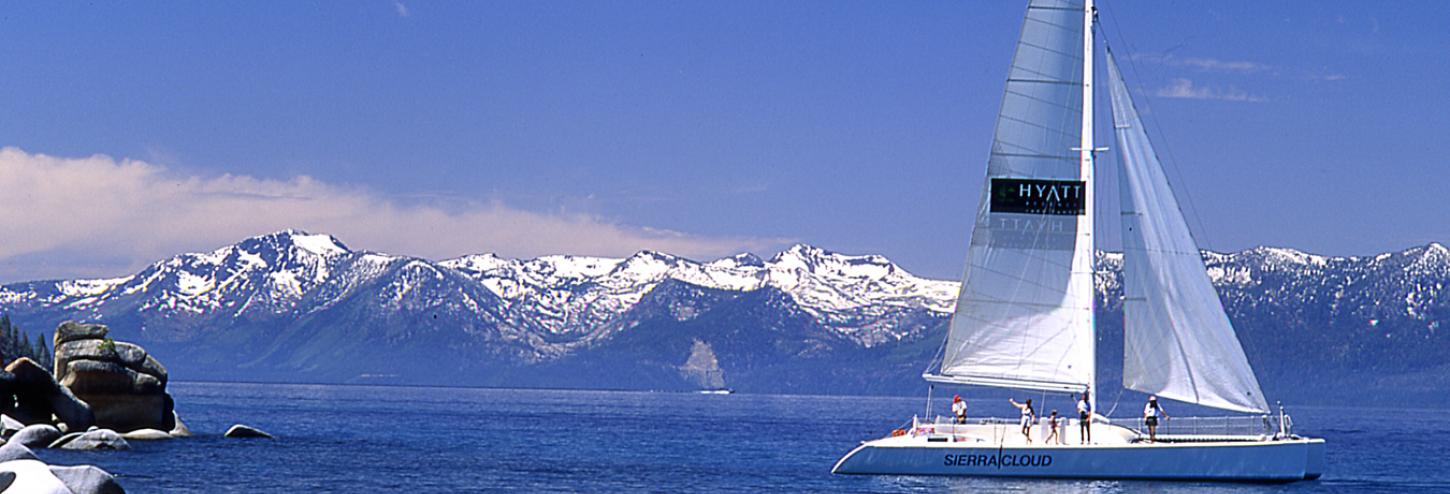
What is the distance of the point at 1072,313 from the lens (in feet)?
191

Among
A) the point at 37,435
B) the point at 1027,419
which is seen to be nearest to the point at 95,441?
the point at 37,435

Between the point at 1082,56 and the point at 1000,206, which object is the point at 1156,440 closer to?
the point at 1000,206

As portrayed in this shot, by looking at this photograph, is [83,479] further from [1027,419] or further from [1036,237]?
[1036,237]

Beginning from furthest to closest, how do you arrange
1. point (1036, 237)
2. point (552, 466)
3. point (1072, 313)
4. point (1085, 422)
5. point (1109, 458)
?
→ point (552, 466)
point (1036, 237)
point (1072, 313)
point (1085, 422)
point (1109, 458)

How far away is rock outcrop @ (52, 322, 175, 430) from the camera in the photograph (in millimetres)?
78938

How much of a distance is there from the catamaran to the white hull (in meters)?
0.05

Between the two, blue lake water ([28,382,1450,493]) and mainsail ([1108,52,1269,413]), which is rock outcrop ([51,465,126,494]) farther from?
mainsail ([1108,52,1269,413])

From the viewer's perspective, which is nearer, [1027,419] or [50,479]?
[50,479]

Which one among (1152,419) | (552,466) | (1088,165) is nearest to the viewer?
(1152,419)

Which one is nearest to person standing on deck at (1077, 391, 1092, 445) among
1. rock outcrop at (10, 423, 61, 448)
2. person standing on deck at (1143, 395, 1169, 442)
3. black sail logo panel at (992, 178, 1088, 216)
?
person standing on deck at (1143, 395, 1169, 442)

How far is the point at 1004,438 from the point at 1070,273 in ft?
19.4

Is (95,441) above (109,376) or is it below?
below

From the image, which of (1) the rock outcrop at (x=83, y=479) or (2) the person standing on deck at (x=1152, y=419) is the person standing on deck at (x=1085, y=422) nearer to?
(2) the person standing on deck at (x=1152, y=419)

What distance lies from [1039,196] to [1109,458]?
8892mm
